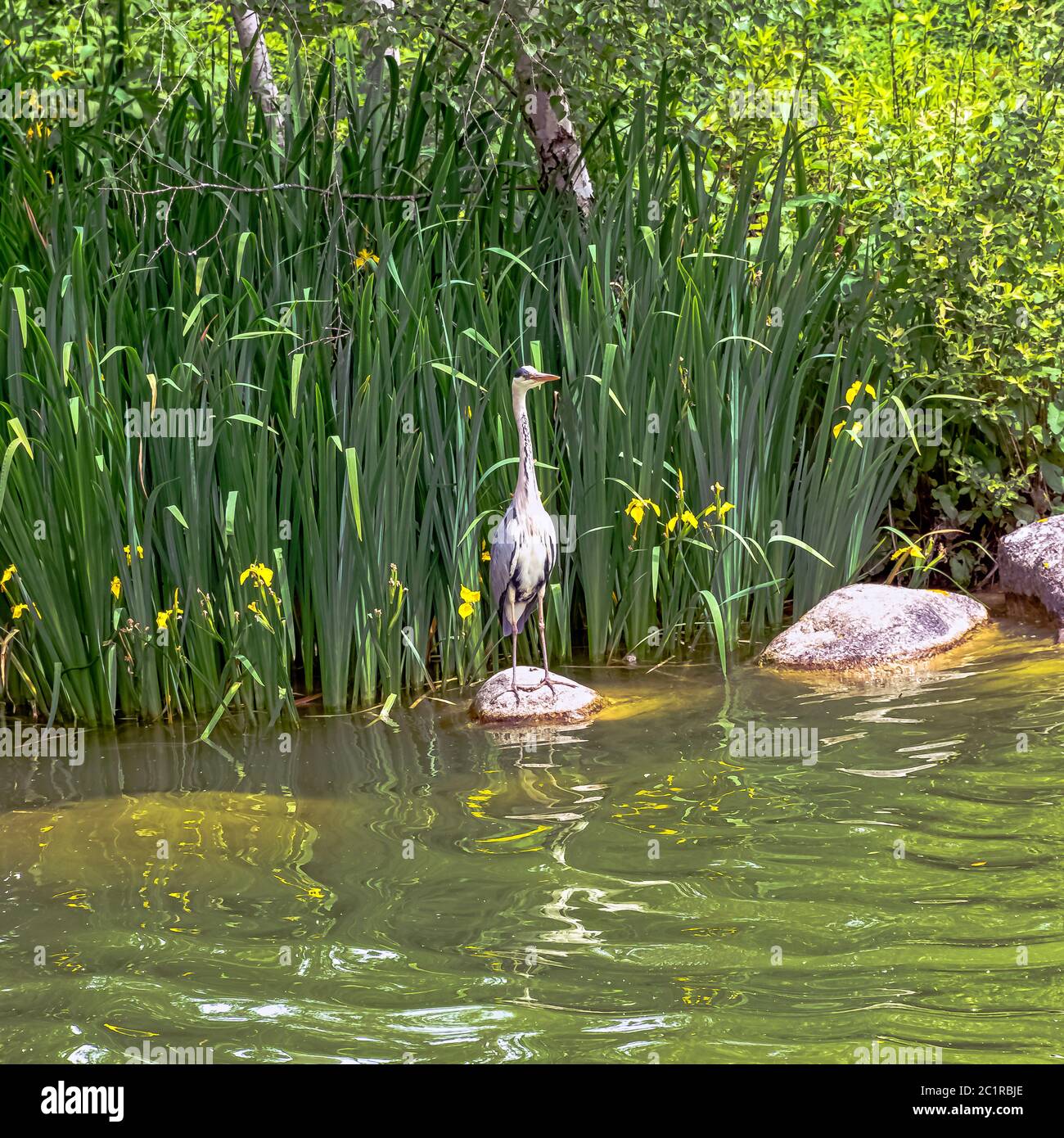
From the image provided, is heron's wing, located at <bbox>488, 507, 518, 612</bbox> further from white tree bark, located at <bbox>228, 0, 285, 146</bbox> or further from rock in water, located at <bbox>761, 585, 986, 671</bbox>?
white tree bark, located at <bbox>228, 0, 285, 146</bbox>

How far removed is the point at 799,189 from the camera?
6.11m

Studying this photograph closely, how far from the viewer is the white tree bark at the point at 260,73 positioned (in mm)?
6066

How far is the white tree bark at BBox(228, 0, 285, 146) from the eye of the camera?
6066 mm

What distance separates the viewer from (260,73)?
269 inches

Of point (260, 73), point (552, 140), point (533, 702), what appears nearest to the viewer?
point (533, 702)

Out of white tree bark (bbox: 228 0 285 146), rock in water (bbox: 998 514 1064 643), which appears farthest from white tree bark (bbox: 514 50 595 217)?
rock in water (bbox: 998 514 1064 643)

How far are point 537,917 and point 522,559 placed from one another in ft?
5.87

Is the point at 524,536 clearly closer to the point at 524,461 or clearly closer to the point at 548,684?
the point at 524,461

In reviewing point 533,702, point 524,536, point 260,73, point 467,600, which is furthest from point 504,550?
point 260,73

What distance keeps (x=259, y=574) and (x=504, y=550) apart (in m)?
0.89

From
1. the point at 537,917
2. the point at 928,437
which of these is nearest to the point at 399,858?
the point at 537,917

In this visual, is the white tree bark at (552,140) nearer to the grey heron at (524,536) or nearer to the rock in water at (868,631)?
the grey heron at (524,536)

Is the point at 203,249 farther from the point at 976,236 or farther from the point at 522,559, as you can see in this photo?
the point at 976,236

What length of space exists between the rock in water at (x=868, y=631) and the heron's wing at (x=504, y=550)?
49.7 inches
